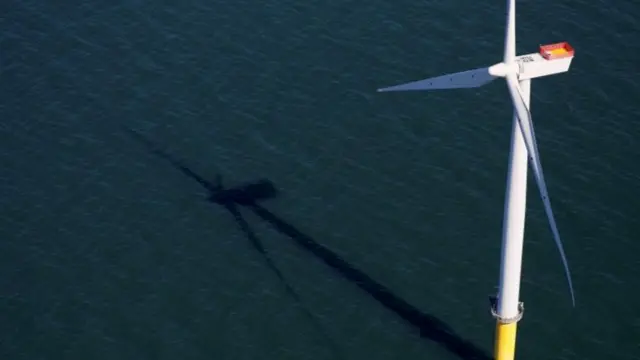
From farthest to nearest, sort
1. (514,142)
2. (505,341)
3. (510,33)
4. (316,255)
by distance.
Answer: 1. (316,255)
2. (505,341)
3. (514,142)
4. (510,33)

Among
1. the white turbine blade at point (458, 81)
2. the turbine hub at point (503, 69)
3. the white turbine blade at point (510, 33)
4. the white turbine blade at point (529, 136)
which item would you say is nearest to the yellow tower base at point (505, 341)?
the white turbine blade at point (529, 136)

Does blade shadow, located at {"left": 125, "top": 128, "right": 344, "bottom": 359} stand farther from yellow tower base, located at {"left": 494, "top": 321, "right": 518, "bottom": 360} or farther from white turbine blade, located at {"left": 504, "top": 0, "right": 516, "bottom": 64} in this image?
white turbine blade, located at {"left": 504, "top": 0, "right": 516, "bottom": 64}

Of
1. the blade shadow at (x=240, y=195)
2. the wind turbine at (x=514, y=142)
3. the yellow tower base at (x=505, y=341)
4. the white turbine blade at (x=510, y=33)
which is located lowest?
the yellow tower base at (x=505, y=341)

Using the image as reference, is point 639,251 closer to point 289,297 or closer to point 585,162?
point 585,162

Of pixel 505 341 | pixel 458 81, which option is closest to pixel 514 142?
pixel 458 81

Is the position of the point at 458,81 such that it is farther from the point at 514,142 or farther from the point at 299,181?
the point at 299,181

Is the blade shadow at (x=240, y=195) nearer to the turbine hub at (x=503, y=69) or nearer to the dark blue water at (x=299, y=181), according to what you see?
the dark blue water at (x=299, y=181)

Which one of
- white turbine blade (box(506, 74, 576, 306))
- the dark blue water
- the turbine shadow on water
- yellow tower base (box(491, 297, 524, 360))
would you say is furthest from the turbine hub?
the turbine shadow on water
